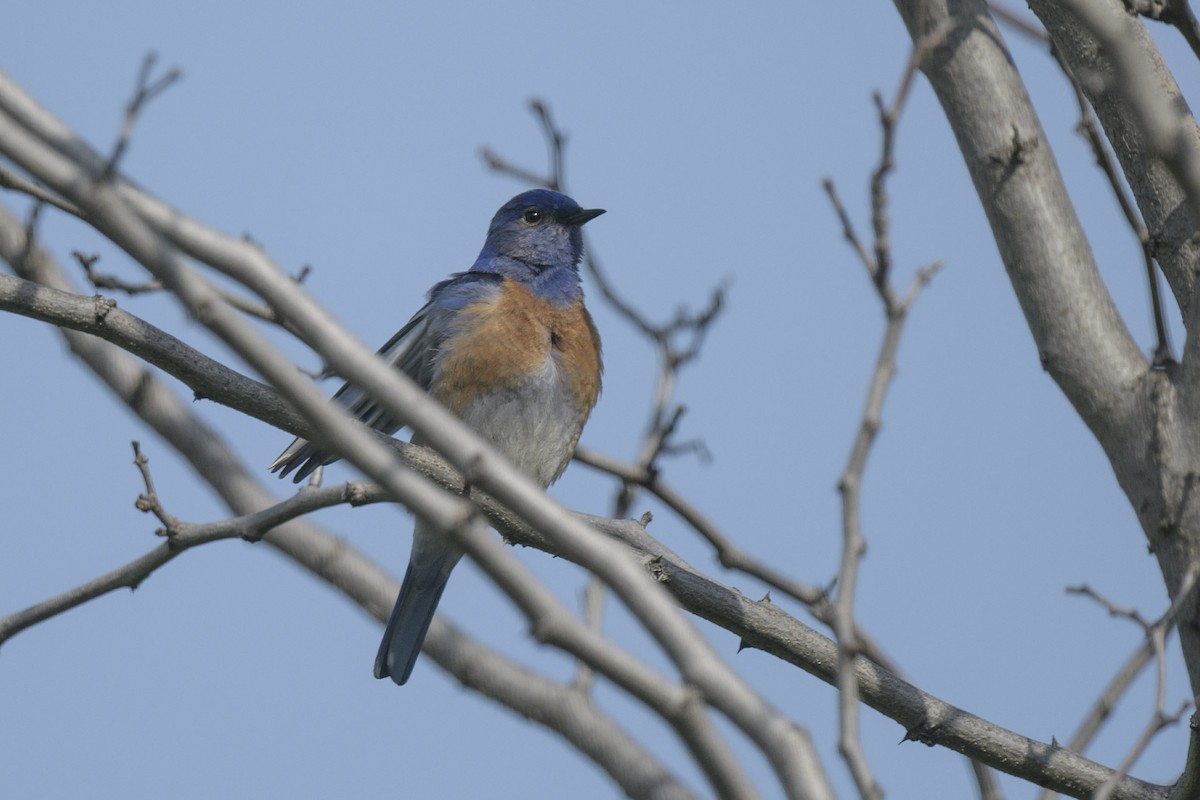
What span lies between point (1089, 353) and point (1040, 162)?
0.68 metres

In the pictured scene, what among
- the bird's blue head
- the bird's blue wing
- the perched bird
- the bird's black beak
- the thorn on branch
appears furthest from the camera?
the bird's black beak

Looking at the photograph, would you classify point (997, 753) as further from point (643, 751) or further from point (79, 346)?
point (79, 346)

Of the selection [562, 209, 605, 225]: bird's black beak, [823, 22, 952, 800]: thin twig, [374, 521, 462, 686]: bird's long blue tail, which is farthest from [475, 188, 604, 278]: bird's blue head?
[823, 22, 952, 800]: thin twig

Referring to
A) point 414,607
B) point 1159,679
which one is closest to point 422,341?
point 414,607

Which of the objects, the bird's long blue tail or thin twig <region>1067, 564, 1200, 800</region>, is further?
the bird's long blue tail

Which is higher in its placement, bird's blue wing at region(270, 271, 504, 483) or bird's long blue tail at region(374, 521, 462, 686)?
bird's blue wing at region(270, 271, 504, 483)

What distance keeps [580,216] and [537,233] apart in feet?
1.01

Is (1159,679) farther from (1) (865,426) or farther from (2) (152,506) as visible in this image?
(2) (152,506)

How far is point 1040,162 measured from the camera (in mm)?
4496

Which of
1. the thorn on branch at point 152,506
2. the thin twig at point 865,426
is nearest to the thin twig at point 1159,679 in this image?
the thin twig at point 865,426

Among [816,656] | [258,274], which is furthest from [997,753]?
[258,274]

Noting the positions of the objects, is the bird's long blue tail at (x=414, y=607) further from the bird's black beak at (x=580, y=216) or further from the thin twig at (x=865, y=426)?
the thin twig at (x=865, y=426)

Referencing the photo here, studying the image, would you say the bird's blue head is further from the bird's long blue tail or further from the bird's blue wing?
the bird's long blue tail

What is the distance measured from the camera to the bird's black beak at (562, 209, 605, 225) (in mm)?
8344
